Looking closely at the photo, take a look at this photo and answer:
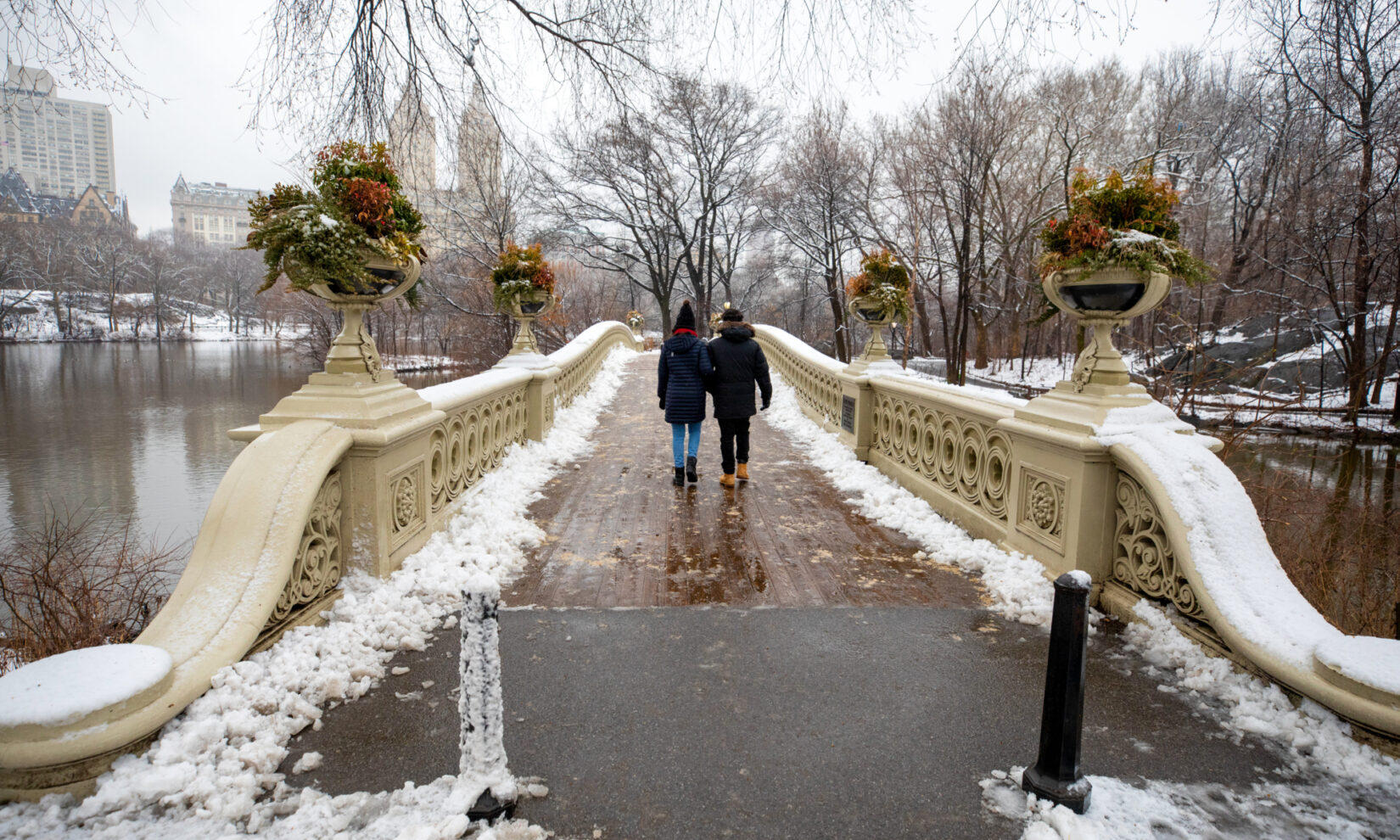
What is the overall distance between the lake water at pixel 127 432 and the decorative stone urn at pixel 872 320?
9.81m

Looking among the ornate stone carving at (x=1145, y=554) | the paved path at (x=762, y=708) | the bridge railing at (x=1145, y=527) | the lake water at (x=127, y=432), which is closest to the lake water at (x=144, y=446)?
the lake water at (x=127, y=432)

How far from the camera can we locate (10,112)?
12.2ft

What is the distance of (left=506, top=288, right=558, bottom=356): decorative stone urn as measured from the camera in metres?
9.55

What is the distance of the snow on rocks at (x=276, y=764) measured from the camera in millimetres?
2096

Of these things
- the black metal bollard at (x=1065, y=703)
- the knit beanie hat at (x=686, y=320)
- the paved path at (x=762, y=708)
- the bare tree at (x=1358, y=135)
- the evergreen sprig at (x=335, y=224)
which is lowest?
the paved path at (x=762, y=708)

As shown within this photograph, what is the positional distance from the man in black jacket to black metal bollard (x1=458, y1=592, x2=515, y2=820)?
488cm

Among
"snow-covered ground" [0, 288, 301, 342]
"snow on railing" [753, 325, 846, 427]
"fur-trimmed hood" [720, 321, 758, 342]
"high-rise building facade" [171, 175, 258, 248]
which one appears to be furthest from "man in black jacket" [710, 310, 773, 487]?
"high-rise building facade" [171, 175, 258, 248]

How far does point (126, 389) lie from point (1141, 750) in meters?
37.6

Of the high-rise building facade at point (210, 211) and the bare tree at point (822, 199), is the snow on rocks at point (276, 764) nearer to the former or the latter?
the bare tree at point (822, 199)

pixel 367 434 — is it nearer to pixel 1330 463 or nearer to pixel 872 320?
pixel 872 320

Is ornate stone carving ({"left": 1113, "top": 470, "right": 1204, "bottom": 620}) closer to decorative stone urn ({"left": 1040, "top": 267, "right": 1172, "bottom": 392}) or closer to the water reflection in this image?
decorative stone urn ({"left": 1040, "top": 267, "right": 1172, "bottom": 392})

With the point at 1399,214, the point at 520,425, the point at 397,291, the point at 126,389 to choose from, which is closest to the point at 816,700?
the point at 397,291

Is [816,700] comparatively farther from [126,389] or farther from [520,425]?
[126,389]

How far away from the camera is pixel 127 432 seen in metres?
20.7
